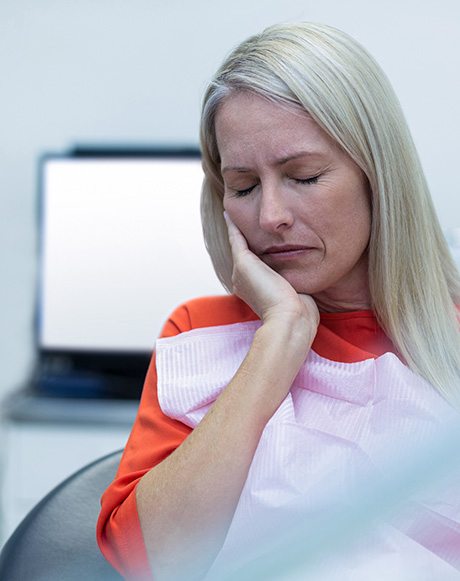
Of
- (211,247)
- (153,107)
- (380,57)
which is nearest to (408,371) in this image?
(211,247)

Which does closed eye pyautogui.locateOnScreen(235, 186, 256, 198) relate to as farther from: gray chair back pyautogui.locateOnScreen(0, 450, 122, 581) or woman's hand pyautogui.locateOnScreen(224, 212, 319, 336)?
gray chair back pyautogui.locateOnScreen(0, 450, 122, 581)

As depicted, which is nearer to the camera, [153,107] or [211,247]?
[211,247]

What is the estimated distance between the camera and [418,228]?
89 cm

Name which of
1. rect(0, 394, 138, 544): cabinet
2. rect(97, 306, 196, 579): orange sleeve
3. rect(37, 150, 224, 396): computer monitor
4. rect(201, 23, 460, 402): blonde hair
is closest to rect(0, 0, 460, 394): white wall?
rect(37, 150, 224, 396): computer monitor

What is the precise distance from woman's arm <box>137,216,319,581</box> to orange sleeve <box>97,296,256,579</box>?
0.02 meters

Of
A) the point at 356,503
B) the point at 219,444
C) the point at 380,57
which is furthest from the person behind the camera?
the point at 380,57

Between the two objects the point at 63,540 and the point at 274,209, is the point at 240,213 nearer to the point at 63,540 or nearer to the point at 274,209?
the point at 274,209

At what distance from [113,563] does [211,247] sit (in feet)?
1.48

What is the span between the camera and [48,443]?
180 centimetres

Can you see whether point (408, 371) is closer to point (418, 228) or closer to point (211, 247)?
point (418, 228)

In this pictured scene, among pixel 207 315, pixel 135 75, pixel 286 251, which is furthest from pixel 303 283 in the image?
pixel 135 75

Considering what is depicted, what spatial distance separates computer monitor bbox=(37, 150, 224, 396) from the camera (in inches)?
73.2

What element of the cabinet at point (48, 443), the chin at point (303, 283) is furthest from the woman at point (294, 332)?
the cabinet at point (48, 443)

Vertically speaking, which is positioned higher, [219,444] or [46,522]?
[219,444]
